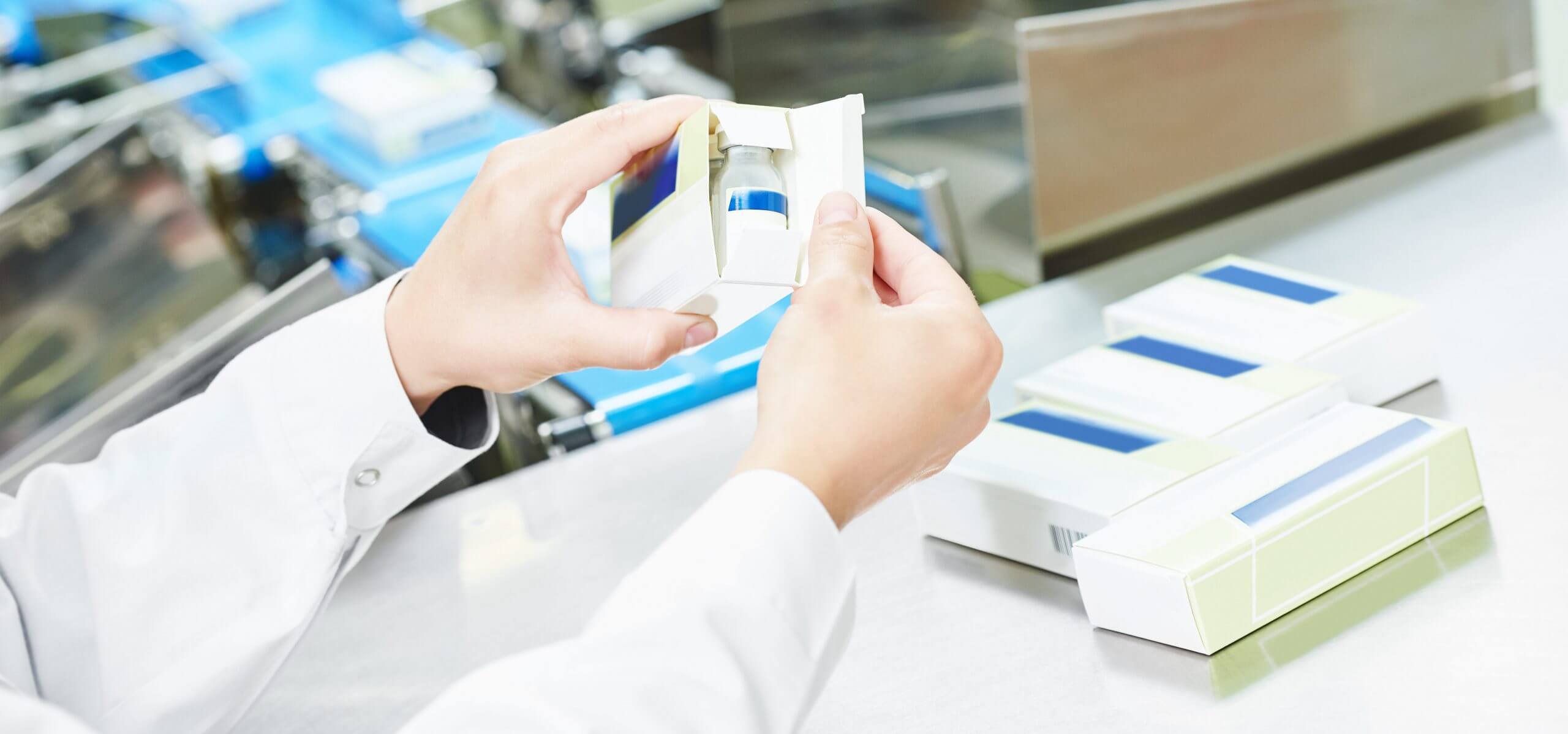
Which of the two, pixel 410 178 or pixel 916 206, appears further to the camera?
Result: pixel 410 178

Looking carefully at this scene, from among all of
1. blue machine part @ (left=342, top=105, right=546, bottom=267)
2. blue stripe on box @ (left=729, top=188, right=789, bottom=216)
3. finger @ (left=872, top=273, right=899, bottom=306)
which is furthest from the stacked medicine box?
blue machine part @ (left=342, top=105, right=546, bottom=267)

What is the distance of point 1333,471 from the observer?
0.81 meters

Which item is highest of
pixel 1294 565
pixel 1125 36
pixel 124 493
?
pixel 1125 36

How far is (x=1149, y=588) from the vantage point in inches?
30.1

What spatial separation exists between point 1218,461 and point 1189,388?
96mm

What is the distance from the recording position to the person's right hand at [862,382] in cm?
64

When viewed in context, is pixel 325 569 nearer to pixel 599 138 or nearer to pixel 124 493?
pixel 124 493

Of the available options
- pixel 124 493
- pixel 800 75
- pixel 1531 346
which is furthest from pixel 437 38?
pixel 1531 346

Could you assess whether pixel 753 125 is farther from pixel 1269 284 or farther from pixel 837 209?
pixel 1269 284

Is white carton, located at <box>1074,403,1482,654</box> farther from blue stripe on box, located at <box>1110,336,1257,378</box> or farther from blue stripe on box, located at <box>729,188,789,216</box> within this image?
blue stripe on box, located at <box>729,188,789,216</box>

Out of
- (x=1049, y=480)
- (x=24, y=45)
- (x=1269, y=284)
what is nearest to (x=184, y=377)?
(x=1049, y=480)

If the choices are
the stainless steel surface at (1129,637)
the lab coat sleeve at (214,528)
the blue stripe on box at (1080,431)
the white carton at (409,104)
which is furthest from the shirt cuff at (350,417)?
the white carton at (409,104)

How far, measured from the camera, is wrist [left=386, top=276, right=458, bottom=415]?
34.0 inches

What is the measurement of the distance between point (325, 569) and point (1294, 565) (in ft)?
1.97
